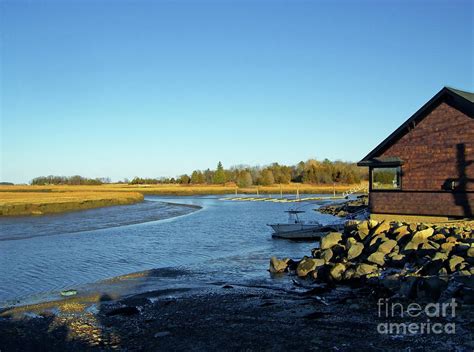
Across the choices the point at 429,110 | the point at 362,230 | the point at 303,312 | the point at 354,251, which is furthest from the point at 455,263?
the point at 429,110

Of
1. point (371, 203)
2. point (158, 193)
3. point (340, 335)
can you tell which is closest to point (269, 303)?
point (340, 335)

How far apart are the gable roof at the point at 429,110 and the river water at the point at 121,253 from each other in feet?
19.2

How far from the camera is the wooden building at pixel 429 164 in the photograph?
1888 centimetres

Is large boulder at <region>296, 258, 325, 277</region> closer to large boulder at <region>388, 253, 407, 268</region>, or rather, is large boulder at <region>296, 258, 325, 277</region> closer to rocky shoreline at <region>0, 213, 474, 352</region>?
rocky shoreline at <region>0, 213, 474, 352</region>

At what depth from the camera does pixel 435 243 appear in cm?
1501

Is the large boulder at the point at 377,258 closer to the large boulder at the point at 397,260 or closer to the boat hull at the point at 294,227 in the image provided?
the large boulder at the point at 397,260

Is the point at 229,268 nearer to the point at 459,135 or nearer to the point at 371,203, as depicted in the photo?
the point at 371,203

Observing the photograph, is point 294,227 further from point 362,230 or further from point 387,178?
point 362,230

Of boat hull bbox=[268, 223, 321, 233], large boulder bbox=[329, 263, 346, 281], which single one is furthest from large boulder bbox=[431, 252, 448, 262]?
boat hull bbox=[268, 223, 321, 233]

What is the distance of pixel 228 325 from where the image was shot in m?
10.5

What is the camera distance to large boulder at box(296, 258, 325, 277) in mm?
15690

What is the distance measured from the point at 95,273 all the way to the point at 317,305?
9934 millimetres

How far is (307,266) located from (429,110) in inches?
375

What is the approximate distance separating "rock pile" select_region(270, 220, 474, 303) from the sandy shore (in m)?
0.81
